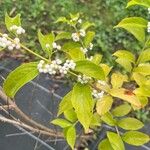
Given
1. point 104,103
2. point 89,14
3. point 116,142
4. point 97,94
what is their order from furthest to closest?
1. point 89,14
2. point 116,142
3. point 104,103
4. point 97,94

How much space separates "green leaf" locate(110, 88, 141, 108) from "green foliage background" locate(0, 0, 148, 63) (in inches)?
58.3

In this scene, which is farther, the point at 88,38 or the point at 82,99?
the point at 88,38

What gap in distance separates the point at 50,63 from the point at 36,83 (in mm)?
1574

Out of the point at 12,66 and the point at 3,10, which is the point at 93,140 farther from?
the point at 3,10

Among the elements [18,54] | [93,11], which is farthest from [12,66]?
[93,11]

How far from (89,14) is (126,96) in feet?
5.87

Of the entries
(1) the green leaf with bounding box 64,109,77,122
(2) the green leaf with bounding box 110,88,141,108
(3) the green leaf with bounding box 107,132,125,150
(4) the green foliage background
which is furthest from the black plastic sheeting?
(2) the green leaf with bounding box 110,88,141,108

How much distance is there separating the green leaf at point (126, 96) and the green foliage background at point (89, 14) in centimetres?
148

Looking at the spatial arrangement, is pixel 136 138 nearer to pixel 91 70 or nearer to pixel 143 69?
pixel 143 69

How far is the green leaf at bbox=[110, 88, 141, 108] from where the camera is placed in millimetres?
1185

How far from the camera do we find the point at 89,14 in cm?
292

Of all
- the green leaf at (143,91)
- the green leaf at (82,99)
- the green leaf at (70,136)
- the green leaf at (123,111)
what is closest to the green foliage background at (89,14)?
the green leaf at (123,111)

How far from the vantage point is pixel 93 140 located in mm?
2297

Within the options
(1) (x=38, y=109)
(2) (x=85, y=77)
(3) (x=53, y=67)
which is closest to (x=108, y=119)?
(2) (x=85, y=77)
